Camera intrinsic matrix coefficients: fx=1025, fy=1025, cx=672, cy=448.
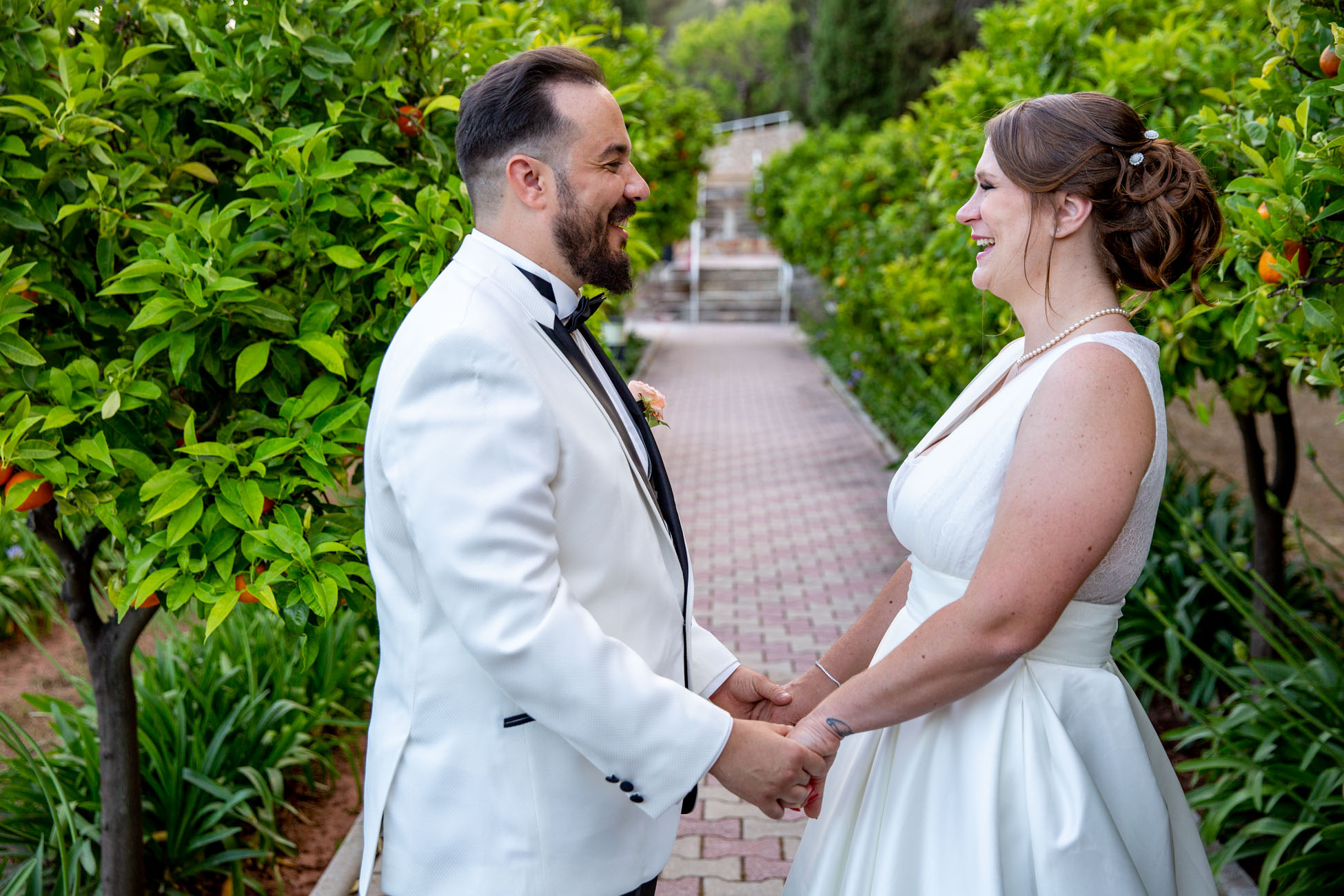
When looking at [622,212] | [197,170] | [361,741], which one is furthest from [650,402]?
[361,741]

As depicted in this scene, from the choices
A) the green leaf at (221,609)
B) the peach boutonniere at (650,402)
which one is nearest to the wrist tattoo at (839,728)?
the peach boutonniere at (650,402)

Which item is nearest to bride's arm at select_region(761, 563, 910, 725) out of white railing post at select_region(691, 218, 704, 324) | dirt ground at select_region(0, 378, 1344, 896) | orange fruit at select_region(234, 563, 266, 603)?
orange fruit at select_region(234, 563, 266, 603)

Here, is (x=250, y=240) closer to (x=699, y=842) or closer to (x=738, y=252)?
(x=699, y=842)

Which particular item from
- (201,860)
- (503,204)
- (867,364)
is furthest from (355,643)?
(867,364)

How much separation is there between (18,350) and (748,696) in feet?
4.89

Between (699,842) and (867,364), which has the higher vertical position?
(699,842)

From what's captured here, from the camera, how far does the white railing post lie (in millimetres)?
23141

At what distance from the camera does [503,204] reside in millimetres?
1648

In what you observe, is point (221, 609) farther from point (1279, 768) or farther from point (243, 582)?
point (1279, 768)

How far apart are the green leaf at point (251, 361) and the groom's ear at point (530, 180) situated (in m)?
0.66

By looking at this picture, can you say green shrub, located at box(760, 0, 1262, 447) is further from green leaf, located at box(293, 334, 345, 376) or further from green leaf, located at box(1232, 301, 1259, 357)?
green leaf, located at box(293, 334, 345, 376)

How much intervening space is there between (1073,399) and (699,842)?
2230 millimetres

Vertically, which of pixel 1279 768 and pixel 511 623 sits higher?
pixel 511 623

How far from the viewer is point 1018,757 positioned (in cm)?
160
